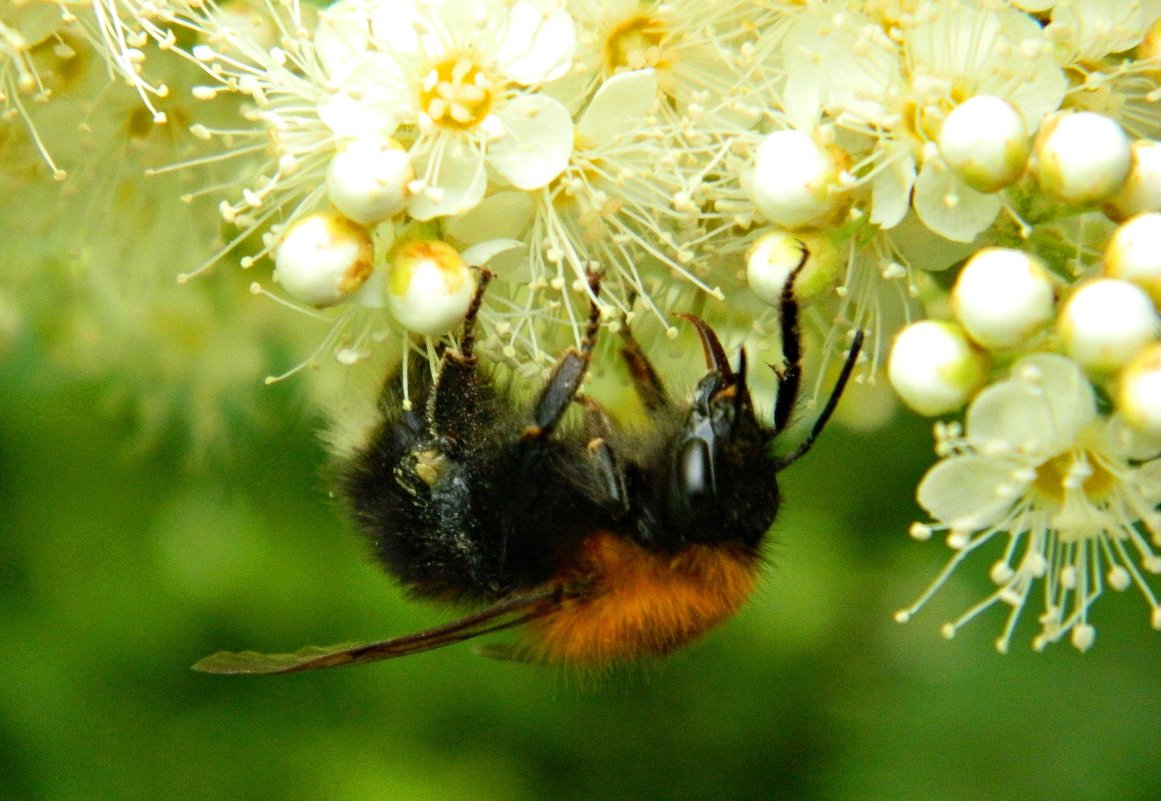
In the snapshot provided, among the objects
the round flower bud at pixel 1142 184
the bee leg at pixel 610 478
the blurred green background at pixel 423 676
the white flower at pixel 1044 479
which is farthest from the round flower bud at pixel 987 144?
the blurred green background at pixel 423 676

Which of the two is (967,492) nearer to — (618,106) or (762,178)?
(762,178)

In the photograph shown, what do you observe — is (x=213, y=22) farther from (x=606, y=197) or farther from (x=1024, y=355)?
(x=1024, y=355)

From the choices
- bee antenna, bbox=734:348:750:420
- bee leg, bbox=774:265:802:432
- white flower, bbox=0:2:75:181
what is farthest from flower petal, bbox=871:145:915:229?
white flower, bbox=0:2:75:181

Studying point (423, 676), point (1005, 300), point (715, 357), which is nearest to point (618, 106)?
point (715, 357)

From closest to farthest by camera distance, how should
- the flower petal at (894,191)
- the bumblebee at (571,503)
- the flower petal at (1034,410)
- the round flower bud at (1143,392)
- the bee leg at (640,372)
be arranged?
the round flower bud at (1143,392) < the flower petal at (1034,410) < the flower petal at (894,191) < the bumblebee at (571,503) < the bee leg at (640,372)

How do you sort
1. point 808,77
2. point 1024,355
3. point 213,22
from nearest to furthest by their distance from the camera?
point 1024,355 → point 808,77 → point 213,22

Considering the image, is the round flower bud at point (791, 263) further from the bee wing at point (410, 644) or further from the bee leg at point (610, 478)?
the bee wing at point (410, 644)

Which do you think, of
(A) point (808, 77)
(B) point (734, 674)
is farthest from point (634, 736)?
(A) point (808, 77)
